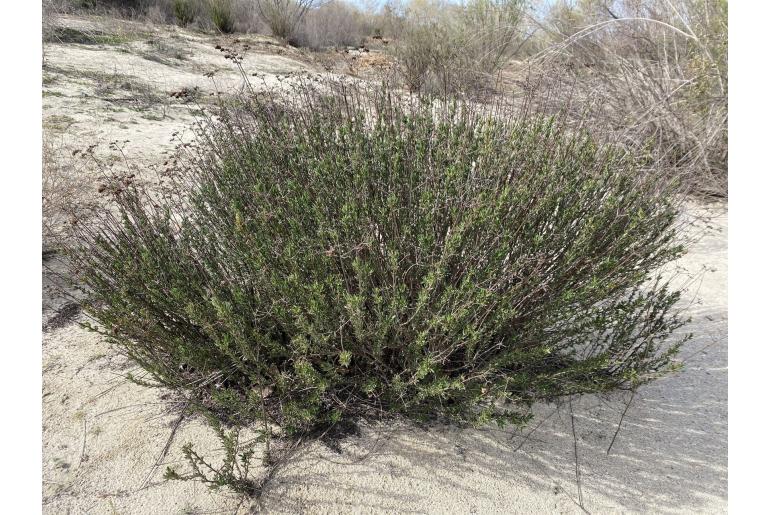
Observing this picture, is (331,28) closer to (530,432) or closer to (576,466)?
(530,432)

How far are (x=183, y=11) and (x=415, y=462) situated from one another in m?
13.7

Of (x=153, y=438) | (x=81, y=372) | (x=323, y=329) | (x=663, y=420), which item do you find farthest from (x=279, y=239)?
(x=663, y=420)

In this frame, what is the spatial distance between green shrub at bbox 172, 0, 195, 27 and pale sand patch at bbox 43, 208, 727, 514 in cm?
1238

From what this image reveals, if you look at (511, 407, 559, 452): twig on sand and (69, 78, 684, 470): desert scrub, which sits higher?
(69, 78, 684, 470): desert scrub

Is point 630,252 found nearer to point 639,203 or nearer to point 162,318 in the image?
point 639,203

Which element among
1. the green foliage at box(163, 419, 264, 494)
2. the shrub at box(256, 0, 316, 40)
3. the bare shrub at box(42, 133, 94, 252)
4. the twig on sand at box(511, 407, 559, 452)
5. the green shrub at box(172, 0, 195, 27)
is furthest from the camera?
the green shrub at box(172, 0, 195, 27)

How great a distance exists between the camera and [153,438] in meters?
2.23

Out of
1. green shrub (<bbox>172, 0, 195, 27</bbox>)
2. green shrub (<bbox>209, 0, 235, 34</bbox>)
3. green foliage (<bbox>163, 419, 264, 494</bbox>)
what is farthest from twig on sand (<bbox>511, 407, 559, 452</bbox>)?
green shrub (<bbox>172, 0, 195, 27</bbox>)

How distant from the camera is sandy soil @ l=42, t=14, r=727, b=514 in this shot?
199cm

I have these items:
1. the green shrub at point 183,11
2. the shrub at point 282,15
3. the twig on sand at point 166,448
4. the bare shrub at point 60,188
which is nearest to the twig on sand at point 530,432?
the twig on sand at point 166,448

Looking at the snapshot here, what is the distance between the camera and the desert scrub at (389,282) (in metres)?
1.90

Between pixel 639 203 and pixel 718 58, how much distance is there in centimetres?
409

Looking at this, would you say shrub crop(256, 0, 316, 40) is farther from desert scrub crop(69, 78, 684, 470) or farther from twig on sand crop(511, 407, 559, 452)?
twig on sand crop(511, 407, 559, 452)

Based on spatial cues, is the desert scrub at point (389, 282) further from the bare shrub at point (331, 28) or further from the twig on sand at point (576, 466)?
the bare shrub at point (331, 28)
